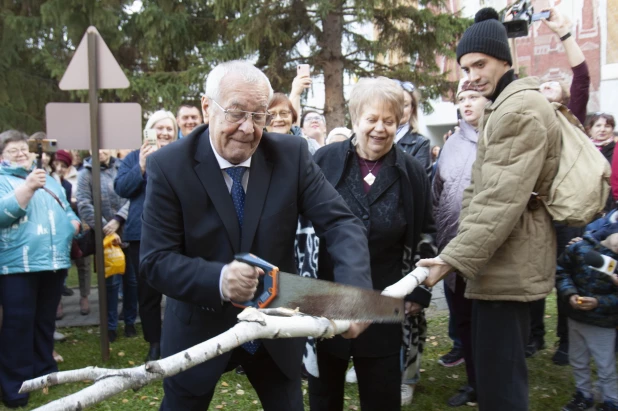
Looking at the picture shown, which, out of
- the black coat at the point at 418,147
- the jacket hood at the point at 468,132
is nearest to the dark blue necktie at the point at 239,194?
the jacket hood at the point at 468,132

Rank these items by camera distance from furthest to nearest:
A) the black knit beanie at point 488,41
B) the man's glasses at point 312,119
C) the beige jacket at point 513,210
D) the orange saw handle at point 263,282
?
the man's glasses at point 312,119
the black knit beanie at point 488,41
the beige jacket at point 513,210
the orange saw handle at point 263,282

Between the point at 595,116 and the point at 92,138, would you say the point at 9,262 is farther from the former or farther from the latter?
the point at 595,116

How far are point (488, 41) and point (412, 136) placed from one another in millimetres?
2131

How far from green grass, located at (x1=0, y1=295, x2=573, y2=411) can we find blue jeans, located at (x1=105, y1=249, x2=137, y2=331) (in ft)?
2.33

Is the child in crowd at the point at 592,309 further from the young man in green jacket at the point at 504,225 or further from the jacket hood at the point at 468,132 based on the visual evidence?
the young man in green jacket at the point at 504,225

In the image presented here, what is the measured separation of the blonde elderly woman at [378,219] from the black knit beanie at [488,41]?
60 cm

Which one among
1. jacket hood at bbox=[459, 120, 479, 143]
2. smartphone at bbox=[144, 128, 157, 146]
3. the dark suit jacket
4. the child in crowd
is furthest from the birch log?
smartphone at bbox=[144, 128, 157, 146]

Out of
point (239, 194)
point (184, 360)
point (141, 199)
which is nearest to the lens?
point (184, 360)

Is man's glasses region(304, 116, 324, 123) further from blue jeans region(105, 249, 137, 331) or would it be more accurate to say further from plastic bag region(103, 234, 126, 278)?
blue jeans region(105, 249, 137, 331)

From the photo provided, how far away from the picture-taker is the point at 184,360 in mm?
2006

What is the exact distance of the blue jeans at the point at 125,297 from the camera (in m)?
7.39

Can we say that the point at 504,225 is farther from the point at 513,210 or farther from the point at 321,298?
the point at 321,298

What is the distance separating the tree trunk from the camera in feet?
46.6

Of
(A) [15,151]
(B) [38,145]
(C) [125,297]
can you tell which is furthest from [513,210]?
(C) [125,297]
